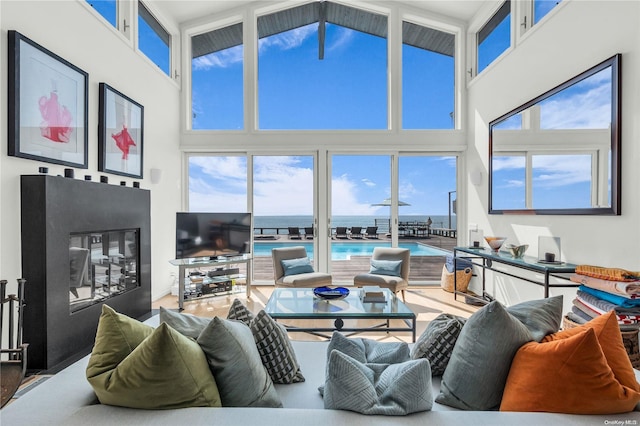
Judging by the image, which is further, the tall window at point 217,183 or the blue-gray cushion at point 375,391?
the tall window at point 217,183

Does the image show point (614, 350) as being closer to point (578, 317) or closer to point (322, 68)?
point (578, 317)

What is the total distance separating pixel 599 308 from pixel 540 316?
1202 mm

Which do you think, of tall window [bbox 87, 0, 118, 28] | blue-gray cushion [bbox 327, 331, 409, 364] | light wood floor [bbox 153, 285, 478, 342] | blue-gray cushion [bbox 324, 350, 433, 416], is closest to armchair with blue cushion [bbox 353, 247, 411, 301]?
light wood floor [bbox 153, 285, 478, 342]

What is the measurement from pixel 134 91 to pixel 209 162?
161 centimetres

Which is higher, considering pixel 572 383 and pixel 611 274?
pixel 611 274

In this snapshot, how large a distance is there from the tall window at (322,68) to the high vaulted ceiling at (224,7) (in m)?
0.35

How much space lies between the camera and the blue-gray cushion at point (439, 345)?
A: 149cm

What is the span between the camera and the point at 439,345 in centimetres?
152

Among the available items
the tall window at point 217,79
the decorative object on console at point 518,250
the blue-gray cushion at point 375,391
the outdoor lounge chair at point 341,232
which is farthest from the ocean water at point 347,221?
the blue-gray cushion at point 375,391

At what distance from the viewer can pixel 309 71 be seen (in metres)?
5.38

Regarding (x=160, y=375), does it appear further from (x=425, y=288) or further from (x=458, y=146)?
(x=458, y=146)

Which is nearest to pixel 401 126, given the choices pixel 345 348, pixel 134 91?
pixel 134 91

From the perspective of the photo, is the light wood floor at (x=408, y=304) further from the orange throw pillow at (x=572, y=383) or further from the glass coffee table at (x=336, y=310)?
the orange throw pillow at (x=572, y=383)

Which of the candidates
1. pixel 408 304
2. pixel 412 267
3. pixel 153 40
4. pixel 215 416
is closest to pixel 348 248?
pixel 412 267
